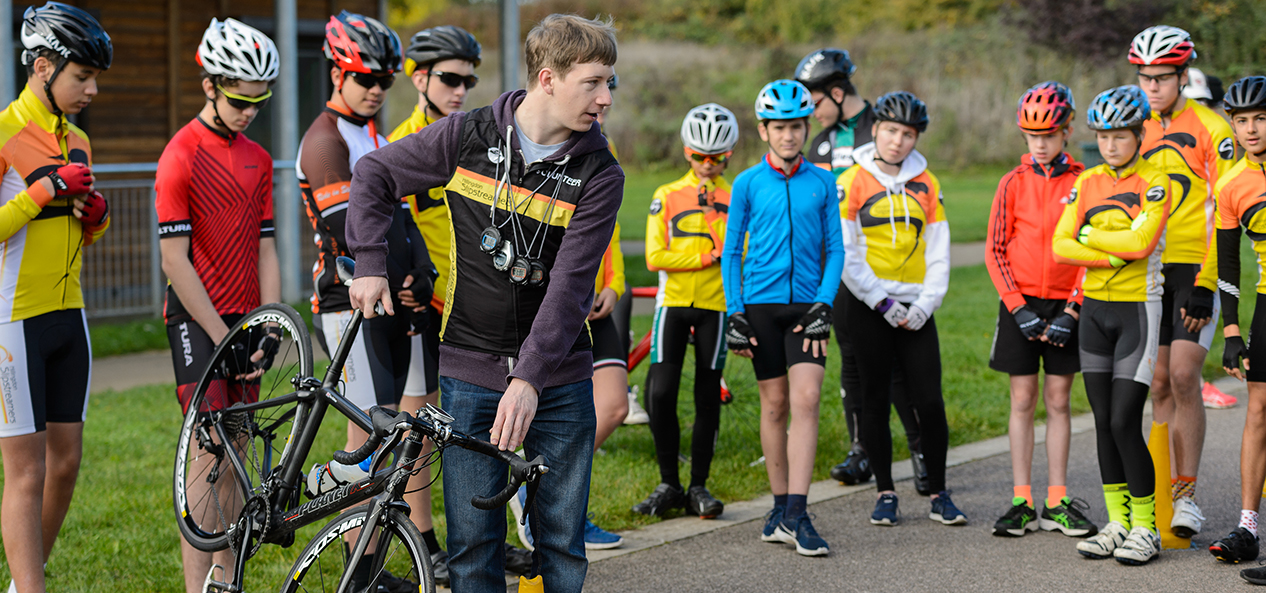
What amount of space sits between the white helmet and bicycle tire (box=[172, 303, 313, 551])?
1.01 metres

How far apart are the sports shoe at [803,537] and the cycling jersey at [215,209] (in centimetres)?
279

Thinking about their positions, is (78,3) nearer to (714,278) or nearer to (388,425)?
(714,278)

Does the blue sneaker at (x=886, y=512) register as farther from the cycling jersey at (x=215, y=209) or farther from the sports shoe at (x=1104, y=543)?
the cycling jersey at (x=215, y=209)

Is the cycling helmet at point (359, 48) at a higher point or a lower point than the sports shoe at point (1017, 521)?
higher

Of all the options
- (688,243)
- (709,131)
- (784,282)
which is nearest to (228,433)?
(784,282)

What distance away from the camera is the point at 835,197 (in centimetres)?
589

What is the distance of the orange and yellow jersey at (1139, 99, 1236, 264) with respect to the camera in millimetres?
5945

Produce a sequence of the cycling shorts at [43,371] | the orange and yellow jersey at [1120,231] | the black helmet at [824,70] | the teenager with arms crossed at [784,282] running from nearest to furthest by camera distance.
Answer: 1. the cycling shorts at [43,371]
2. the orange and yellow jersey at [1120,231]
3. the teenager with arms crossed at [784,282]
4. the black helmet at [824,70]

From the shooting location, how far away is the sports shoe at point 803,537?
5547 mm

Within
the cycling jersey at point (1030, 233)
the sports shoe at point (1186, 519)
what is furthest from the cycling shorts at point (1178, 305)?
the sports shoe at point (1186, 519)

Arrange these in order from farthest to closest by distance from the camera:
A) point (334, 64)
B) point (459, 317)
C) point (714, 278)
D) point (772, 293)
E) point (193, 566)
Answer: point (714, 278)
point (772, 293)
point (334, 64)
point (193, 566)
point (459, 317)

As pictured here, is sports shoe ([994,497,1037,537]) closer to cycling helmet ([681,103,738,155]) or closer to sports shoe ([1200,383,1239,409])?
cycling helmet ([681,103,738,155])

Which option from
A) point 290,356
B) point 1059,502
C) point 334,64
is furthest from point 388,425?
point 1059,502

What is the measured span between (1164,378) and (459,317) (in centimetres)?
427
